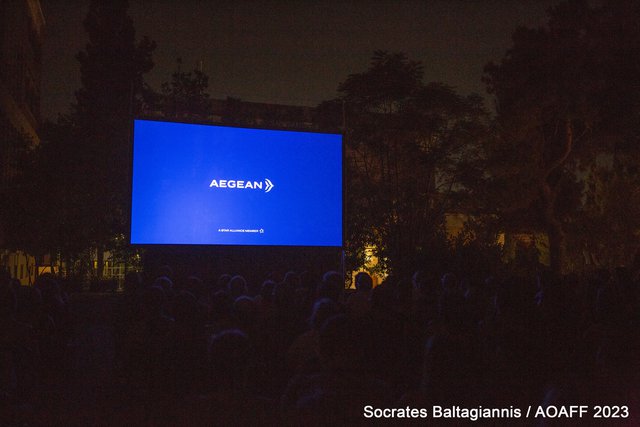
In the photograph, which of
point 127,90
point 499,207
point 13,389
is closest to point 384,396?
point 13,389

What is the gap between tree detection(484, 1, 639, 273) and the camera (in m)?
19.6

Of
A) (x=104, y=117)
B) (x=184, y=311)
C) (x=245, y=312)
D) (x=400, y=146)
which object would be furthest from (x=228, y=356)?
(x=104, y=117)

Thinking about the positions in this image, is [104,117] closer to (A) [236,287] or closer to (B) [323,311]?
(A) [236,287]

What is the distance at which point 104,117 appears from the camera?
87.2 ft

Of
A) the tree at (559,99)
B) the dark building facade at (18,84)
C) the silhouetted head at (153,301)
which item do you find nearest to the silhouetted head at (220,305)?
the silhouetted head at (153,301)

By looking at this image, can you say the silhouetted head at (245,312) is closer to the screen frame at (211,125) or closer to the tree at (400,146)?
the screen frame at (211,125)

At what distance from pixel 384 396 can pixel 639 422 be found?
0.97 metres

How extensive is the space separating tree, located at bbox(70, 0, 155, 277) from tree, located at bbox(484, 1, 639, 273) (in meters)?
12.3

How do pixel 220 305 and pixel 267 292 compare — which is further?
pixel 267 292

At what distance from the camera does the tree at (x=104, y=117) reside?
23516 mm

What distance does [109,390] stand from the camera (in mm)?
5750

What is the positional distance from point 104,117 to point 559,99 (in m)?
16.6

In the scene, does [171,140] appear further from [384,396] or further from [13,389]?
[384,396]

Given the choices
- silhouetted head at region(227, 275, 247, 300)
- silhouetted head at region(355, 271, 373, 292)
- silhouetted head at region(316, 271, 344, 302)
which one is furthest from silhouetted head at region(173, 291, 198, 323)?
silhouetted head at region(355, 271, 373, 292)
